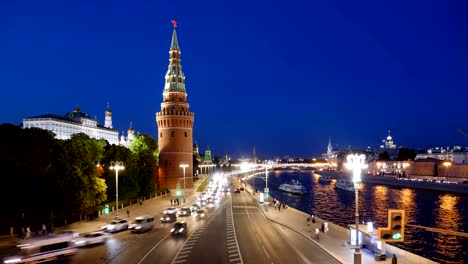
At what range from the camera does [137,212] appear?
211 ft

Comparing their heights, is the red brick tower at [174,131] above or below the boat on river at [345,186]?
above

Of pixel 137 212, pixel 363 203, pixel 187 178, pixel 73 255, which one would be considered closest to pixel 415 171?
pixel 363 203

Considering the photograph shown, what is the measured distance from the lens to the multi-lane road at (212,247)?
105 ft

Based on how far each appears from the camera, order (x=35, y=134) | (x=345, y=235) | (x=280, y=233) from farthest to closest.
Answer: (x=35, y=134) → (x=280, y=233) → (x=345, y=235)

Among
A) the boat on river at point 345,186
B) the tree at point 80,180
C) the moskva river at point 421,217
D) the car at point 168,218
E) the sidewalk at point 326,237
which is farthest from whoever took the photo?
the boat on river at point 345,186

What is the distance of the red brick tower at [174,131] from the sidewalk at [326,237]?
132 feet

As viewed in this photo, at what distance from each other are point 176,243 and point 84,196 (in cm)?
1949

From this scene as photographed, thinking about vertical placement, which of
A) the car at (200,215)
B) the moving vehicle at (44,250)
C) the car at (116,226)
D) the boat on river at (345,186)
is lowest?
the boat on river at (345,186)

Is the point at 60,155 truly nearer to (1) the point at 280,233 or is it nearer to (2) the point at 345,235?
(1) the point at 280,233

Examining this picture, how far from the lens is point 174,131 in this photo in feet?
328

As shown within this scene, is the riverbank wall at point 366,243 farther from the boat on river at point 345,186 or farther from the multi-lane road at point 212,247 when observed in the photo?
the boat on river at point 345,186

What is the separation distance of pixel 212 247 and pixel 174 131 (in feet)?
213

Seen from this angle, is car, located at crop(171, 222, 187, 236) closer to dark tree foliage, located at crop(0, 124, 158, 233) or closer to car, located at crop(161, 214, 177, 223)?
car, located at crop(161, 214, 177, 223)

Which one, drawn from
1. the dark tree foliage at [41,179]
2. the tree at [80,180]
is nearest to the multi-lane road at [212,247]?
the tree at [80,180]
